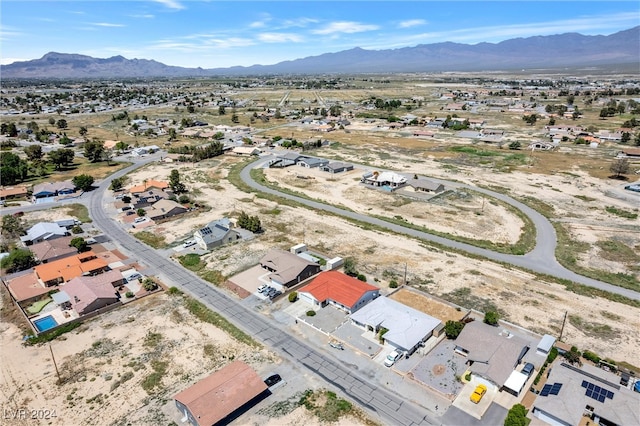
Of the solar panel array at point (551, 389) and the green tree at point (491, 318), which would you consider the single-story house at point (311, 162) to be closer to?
the green tree at point (491, 318)

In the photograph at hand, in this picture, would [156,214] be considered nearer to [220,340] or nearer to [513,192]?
[220,340]

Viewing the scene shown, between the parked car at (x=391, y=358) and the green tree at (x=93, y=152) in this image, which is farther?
the green tree at (x=93, y=152)

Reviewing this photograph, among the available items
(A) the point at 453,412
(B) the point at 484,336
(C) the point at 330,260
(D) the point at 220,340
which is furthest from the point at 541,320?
(D) the point at 220,340

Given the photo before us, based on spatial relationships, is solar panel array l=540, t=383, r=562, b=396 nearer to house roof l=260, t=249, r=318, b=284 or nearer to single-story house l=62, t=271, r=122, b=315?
house roof l=260, t=249, r=318, b=284

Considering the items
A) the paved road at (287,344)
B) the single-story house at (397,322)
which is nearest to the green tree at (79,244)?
the paved road at (287,344)

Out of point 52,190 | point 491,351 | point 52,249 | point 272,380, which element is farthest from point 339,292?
point 52,190

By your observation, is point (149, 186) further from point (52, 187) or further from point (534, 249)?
point (534, 249)
